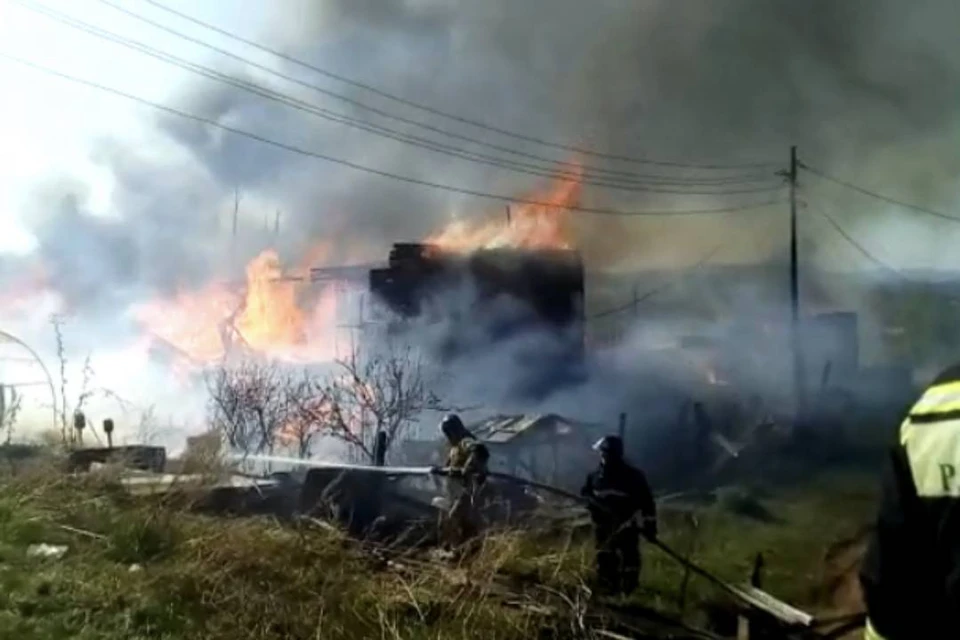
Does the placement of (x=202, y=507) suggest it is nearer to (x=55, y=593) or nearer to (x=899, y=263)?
(x=55, y=593)

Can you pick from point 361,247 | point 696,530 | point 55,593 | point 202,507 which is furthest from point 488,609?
point 361,247

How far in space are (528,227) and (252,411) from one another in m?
8.99

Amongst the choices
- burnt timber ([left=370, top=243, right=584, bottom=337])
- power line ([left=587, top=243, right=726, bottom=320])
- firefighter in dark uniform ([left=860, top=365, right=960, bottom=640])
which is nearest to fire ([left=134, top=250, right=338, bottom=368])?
burnt timber ([left=370, top=243, right=584, bottom=337])

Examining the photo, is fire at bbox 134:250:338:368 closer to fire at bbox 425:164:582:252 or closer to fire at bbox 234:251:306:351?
fire at bbox 234:251:306:351

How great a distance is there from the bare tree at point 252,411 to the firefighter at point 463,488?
855 centimetres

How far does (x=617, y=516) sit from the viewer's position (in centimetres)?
724

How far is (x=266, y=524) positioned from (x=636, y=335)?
18.9 m

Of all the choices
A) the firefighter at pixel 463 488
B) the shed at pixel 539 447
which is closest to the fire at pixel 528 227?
the shed at pixel 539 447

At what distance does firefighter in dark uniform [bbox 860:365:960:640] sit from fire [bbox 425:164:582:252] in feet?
72.3

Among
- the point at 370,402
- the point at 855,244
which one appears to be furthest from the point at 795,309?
the point at 370,402

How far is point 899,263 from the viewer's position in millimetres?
21797

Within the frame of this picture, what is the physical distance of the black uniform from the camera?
6.16 meters

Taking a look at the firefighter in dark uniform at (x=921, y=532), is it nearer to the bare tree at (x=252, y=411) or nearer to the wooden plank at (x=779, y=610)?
the wooden plank at (x=779, y=610)

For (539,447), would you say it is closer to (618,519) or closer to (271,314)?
(618,519)
